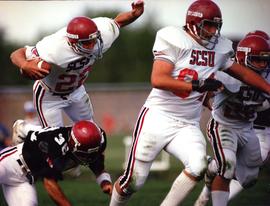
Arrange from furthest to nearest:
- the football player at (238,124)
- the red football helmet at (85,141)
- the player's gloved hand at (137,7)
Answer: the player's gloved hand at (137,7)
the football player at (238,124)
the red football helmet at (85,141)

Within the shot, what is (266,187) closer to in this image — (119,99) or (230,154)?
(230,154)

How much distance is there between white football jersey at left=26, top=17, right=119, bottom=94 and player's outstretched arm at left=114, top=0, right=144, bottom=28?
12cm

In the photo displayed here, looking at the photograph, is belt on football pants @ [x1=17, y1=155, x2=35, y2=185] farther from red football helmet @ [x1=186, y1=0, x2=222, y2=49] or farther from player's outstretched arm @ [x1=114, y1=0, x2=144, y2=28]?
player's outstretched arm @ [x1=114, y1=0, x2=144, y2=28]

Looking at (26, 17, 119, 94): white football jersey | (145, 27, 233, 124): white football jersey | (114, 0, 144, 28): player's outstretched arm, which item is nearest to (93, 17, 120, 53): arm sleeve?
(26, 17, 119, 94): white football jersey

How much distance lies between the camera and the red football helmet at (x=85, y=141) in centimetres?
625

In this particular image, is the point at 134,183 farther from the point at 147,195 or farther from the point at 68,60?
the point at 147,195

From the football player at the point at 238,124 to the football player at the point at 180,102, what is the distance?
332 mm

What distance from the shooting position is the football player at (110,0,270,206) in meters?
6.53

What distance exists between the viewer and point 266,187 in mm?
10078

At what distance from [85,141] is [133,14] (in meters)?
2.22

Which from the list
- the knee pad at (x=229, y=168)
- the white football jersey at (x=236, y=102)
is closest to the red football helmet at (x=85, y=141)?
the knee pad at (x=229, y=168)

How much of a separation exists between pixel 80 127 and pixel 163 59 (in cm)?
93

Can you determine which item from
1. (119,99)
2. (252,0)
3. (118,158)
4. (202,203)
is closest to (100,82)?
(119,99)

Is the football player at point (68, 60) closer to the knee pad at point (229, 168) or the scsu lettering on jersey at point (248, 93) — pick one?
the scsu lettering on jersey at point (248, 93)
